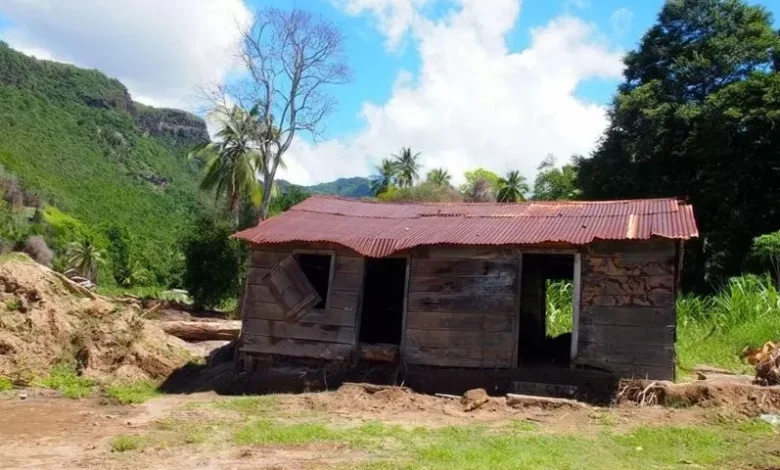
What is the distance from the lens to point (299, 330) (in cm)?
1092

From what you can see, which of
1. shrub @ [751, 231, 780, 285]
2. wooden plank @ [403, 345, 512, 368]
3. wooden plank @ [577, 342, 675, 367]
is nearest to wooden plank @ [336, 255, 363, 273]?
wooden plank @ [403, 345, 512, 368]

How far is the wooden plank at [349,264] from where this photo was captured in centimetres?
1078

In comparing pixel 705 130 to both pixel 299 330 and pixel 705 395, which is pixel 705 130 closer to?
pixel 705 395

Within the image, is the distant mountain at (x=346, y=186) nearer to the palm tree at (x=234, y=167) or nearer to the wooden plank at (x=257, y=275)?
the palm tree at (x=234, y=167)

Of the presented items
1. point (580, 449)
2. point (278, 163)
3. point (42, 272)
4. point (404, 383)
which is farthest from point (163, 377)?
point (278, 163)

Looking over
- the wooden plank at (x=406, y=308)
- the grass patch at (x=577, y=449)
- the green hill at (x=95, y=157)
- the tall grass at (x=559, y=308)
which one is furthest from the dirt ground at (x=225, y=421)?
the green hill at (x=95, y=157)

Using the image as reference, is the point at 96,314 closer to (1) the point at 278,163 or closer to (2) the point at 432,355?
(2) the point at 432,355

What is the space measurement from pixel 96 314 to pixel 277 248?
11.7 feet

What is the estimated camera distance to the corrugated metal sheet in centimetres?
967

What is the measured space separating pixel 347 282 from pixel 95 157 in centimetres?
6606

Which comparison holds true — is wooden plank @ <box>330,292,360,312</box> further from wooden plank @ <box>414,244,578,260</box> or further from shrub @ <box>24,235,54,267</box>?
shrub @ <box>24,235,54,267</box>

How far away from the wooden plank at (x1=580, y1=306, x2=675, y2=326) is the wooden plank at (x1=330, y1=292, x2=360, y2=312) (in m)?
3.59

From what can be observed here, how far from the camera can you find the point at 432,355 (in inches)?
405

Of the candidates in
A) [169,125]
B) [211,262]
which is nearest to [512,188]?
[211,262]
